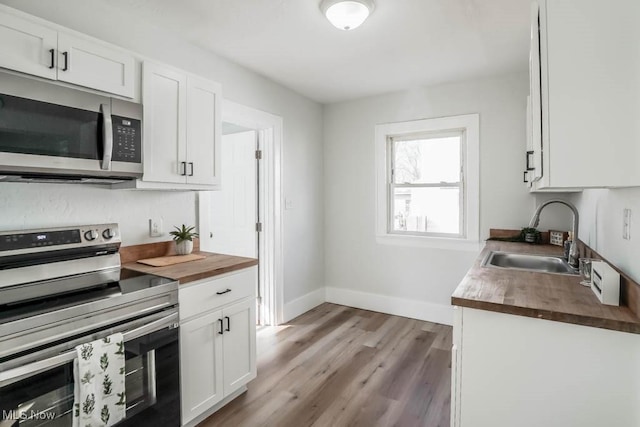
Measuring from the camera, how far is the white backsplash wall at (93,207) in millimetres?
1651

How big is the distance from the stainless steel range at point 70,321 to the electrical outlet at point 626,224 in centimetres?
206

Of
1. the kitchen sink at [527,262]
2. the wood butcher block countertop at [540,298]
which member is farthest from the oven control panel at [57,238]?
the kitchen sink at [527,262]

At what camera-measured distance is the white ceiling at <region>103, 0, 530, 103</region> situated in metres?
2.02

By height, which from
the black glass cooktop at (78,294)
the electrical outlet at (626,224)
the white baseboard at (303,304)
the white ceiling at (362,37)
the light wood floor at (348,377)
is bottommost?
the light wood floor at (348,377)

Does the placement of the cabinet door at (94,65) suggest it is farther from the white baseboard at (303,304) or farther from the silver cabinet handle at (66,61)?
the white baseboard at (303,304)

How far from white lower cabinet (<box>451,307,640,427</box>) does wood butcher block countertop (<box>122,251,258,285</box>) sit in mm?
1288

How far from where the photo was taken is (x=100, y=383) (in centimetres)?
135

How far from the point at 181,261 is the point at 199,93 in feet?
3.62

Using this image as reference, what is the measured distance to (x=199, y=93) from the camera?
2.18 metres

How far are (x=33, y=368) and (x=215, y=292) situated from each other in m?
0.85

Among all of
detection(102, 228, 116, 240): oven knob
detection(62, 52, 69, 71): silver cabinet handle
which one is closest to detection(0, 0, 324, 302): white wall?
detection(102, 228, 116, 240): oven knob

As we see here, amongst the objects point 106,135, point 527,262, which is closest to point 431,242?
point 527,262

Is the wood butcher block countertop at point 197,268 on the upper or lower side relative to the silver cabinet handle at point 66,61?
lower

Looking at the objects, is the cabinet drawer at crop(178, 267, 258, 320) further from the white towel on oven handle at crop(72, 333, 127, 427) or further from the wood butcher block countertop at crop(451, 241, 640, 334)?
the wood butcher block countertop at crop(451, 241, 640, 334)
